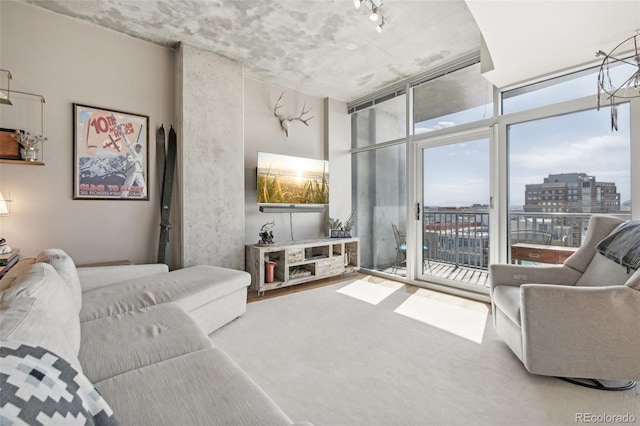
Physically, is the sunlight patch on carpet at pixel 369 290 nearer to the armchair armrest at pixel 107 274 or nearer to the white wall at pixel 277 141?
the white wall at pixel 277 141

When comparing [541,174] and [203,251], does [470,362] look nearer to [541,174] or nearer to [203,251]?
[541,174]

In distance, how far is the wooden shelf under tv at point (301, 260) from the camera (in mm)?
3508

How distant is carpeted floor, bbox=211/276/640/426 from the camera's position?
4.82 ft

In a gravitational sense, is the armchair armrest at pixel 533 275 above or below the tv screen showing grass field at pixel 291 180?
below

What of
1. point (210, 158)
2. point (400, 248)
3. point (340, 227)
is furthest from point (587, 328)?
point (210, 158)

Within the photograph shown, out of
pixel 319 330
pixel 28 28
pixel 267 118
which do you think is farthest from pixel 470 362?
pixel 28 28

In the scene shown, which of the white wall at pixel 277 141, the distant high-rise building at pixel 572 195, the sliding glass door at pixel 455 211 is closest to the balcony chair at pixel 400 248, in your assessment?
the sliding glass door at pixel 455 211

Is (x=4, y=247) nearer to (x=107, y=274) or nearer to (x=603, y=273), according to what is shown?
(x=107, y=274)

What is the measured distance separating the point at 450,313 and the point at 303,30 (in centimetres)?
325

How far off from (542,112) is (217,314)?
3677mm

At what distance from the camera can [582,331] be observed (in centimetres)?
163

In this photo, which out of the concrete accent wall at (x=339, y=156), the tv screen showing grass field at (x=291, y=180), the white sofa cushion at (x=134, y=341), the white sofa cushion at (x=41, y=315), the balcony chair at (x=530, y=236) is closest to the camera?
the white sofa cushion at (x=41, y=315)

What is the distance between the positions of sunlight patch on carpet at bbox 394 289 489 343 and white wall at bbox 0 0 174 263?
2.98 meters

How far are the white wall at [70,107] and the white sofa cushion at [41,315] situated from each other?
1.79 meters
